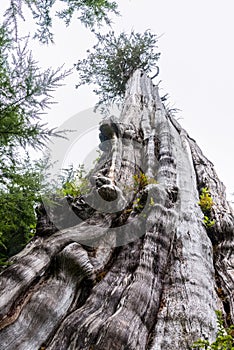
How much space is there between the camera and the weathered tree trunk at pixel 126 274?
224 centimetres

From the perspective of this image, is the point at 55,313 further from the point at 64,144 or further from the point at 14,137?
the point at 64,144

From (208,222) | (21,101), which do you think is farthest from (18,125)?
(208,222)

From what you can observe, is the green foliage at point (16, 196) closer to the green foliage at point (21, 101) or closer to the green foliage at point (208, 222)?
the green foliage at point (21, 101)

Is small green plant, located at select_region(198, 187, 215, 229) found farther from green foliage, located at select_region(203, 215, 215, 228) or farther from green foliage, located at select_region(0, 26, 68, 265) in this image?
green foliage, located at select_region(0, 26, 68, 265)

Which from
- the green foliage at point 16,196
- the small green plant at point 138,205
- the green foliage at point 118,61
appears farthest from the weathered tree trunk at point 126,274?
the green foliage at point 118,61

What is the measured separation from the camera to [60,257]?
2.85 m

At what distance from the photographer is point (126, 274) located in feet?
9.78

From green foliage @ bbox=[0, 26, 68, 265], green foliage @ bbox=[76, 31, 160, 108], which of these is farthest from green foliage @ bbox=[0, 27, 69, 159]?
green foliage @ bbox=[76, 31, 160, 108]

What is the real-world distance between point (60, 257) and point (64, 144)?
6970mm

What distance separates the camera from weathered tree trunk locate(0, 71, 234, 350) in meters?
2.24

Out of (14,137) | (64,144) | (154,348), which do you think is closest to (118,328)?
(154,348)

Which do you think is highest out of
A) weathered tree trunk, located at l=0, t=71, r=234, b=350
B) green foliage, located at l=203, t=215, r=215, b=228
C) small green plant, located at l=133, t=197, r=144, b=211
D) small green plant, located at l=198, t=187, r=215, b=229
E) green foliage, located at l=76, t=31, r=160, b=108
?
green foliage, located at l=76, t=31, r=160, b=108

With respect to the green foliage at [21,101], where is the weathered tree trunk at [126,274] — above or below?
below

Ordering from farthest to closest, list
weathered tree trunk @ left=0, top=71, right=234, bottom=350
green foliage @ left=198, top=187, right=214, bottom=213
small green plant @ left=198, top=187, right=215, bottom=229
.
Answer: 1. green foliage @ left=198, top=187, right=214, bottom=213
2. small green plant @ left=198, top=187, right=215, bottom=229
3. weathered tree trunk @ left=0, top=71, right=234, bottom=350
